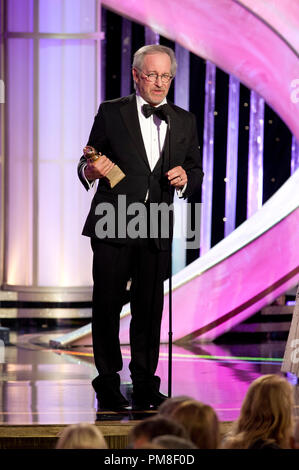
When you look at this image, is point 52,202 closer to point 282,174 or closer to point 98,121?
point 282,174

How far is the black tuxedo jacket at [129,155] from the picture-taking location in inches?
138

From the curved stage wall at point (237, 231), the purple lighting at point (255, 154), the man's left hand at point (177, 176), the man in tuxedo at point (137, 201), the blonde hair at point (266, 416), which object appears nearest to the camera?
the blonde hair at point (266, 416)

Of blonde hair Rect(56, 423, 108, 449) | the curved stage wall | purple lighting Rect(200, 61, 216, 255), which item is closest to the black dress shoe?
blonde hair Rect(56, 423, 108, 449)

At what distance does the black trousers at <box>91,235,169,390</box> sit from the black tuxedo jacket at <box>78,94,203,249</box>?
9 centimetres

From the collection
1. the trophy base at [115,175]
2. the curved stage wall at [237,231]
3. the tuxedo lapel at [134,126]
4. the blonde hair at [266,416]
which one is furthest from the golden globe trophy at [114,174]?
the curved stage wall at [237,231]

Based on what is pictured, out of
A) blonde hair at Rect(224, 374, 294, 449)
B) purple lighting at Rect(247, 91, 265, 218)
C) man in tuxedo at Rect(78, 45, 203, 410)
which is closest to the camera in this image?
blonde hair at Rect(224, 374, 294, 449)

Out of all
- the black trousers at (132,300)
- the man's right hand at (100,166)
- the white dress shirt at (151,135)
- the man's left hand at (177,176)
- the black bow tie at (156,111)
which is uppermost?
the black bow tie at (156,111)

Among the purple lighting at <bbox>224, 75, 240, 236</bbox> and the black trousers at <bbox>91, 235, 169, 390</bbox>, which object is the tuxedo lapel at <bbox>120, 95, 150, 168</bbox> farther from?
the purple lighting at <bbox>224, 75, 240, 236</bbox>

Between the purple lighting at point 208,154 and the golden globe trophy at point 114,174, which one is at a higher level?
the purple lighting at point 208,154

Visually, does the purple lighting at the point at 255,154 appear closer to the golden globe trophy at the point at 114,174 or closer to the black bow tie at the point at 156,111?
the black bow tie at the point at 156,111

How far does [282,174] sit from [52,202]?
1639 millimetres

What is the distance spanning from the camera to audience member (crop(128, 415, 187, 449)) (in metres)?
2.09

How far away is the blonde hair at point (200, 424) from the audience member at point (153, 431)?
0.58 ft
